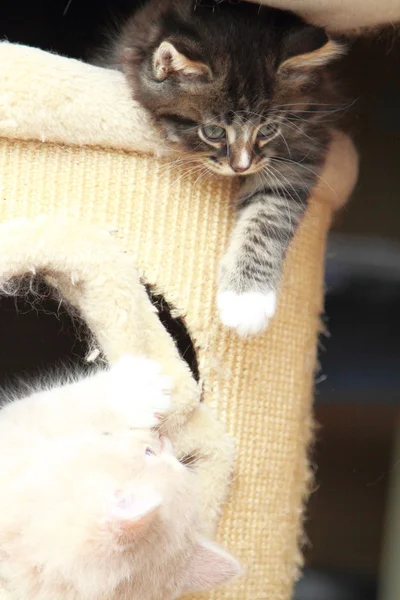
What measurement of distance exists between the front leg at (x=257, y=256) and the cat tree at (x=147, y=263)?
0.03 meters

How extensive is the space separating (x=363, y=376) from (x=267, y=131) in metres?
0.85

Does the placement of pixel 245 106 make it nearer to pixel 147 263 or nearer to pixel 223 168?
pixel 223 168

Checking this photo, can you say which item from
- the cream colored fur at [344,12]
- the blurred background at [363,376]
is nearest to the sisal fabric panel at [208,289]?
the cream colored fur at [344,12]

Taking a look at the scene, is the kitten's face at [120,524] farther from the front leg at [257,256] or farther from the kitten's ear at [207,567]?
the front leg at [257,256]

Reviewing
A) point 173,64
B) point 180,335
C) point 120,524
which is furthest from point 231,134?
point 120,524

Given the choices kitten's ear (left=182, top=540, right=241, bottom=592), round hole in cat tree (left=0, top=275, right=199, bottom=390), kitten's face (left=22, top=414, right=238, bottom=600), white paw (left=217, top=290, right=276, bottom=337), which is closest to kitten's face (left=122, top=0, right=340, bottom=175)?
white paw (left=217, top=290, right=276, bottom=337)

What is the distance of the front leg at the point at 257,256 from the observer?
1.27 meters

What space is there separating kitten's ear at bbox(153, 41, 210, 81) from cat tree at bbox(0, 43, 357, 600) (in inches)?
3.1

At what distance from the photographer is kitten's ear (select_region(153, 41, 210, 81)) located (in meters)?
1.23

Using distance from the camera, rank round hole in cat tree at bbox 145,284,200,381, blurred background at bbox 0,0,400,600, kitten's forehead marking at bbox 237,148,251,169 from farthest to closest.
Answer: blurred background at bbox 0,0,400,600 < round hole in cat tree at bbox 145,284,200,381 < kitten's forehead marking at bbox 237,148,251,169

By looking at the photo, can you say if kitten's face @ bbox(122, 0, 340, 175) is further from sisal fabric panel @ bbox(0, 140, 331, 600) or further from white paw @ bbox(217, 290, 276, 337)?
white paw @ bbox(217, 290, 276, 337)

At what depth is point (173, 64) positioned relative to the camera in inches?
49.6

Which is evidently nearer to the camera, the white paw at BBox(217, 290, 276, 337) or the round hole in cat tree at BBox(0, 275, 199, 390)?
the white paw at BBox(217, 290, 276, 337)

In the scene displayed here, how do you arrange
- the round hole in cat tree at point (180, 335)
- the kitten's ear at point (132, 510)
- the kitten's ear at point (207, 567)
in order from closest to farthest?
the kitten's ear at point (132, 510) → the kitten's ear at point (207, 567) → the round hole in cat tree at point (180, 335)
